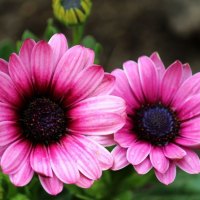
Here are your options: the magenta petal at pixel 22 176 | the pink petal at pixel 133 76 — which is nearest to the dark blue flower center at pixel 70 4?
the pink petal at pixel 133 76

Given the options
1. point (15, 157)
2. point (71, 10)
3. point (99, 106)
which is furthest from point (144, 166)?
point (71, 10)

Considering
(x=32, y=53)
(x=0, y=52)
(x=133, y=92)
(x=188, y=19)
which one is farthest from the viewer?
(x=188, y=19)

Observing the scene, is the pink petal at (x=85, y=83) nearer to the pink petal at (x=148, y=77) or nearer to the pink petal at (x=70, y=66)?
the pink petal at (x=70, y=66)

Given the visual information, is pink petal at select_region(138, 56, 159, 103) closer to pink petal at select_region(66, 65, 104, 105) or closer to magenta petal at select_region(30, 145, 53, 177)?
pink petal at select_region(66, 65, 104, 105)

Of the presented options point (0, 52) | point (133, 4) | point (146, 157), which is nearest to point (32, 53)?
point (146, 157)

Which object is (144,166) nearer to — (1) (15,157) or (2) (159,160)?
(2) (159,160)

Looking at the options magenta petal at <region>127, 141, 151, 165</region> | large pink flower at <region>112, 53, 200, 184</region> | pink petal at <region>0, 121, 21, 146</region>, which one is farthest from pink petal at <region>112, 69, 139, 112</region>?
pink petal at <region>0, 121, 21, 146</region>

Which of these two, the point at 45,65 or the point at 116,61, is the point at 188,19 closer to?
the point at 116,61
